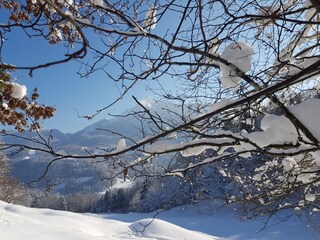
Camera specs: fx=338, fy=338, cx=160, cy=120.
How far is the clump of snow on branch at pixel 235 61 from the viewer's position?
2023mm

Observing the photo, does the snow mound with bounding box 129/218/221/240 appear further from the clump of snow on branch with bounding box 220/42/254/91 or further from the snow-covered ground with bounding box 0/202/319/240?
the clump of snow on branch with bounding box 220/42/254/91

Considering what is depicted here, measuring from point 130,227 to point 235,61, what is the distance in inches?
662

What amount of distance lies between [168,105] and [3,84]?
2313 millimetres

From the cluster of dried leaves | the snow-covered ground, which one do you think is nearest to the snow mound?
the snow-covered ground

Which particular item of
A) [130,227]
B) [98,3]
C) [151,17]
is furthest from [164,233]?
[98,3]

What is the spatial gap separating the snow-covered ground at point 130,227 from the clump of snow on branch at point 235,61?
257 centimetres

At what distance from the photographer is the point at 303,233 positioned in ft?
64.8

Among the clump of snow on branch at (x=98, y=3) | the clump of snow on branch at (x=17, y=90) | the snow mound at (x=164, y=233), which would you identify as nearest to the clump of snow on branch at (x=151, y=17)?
the clump of snow on branch at (x=98, y=3)

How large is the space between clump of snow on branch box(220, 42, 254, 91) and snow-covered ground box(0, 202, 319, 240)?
2.57 meters

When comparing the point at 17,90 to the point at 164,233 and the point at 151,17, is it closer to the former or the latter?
the point at 151,17

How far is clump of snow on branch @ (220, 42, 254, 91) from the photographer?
2.02 metres

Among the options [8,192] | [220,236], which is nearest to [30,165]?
[8,192]

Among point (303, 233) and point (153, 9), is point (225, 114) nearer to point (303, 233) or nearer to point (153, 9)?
point (153, 9)

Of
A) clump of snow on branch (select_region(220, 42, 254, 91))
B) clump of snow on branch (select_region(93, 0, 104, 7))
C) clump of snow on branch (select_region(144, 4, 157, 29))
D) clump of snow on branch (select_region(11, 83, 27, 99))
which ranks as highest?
clump of snow on branch (select_region(11, 83, 27, 99))
